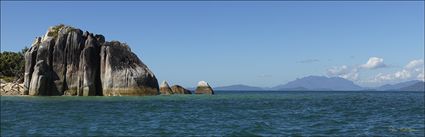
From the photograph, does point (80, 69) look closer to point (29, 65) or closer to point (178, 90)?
point (29, 65)

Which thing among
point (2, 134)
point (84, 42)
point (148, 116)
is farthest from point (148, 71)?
point (2, 134)

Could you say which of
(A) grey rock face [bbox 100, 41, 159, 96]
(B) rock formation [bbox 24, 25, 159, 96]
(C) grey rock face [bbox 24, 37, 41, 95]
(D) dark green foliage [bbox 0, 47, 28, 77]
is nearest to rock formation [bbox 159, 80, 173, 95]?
(A) grey rock face [bbox 100, 41, 159, 96]

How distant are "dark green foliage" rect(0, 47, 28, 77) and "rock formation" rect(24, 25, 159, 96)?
60.1 feet

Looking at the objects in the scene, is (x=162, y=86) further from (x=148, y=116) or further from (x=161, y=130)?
(x=161, y=130)

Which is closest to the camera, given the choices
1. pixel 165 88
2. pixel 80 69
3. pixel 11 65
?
pixel 80 69

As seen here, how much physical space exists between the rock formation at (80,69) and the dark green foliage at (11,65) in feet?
60.1

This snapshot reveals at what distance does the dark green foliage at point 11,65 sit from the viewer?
109588 mm

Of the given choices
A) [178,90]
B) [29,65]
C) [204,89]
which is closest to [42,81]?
[29,65]

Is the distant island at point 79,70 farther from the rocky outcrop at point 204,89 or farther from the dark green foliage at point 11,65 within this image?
the rocky outcrop at point 204,89

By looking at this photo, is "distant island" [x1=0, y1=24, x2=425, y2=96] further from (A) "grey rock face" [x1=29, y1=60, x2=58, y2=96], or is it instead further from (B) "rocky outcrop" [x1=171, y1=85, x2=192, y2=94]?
(B) "rocky outcrop" [x1=171, y1=85, x2=192, y2=94]

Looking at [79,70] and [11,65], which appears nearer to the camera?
[79,70]

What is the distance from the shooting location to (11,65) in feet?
371

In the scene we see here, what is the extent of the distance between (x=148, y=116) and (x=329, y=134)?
17.7 m

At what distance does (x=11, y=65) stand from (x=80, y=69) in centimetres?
3230
